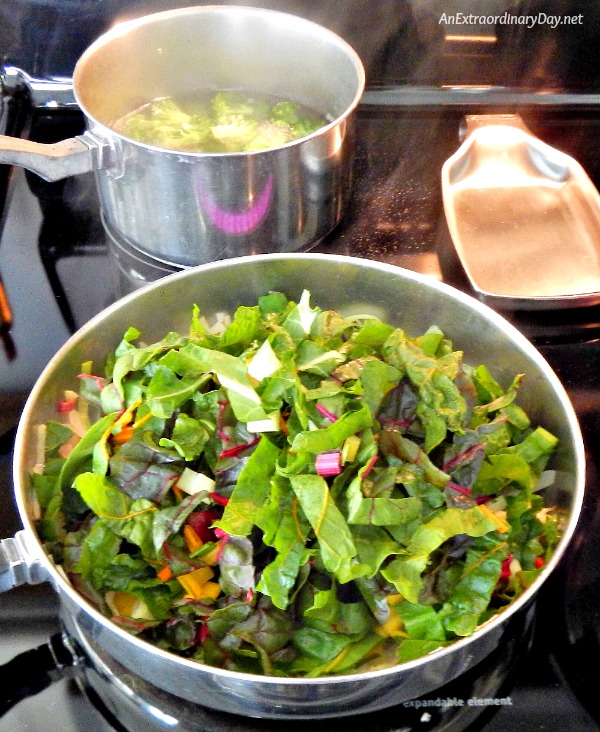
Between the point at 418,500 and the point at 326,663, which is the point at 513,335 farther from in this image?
the point at 326,663

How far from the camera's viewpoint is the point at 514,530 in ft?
2.56

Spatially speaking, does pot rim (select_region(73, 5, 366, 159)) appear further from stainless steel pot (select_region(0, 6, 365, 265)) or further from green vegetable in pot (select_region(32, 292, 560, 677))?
green vegetable in pot (select_region(32, 292, 560, 677))

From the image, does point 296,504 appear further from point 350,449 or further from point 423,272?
point 423,272


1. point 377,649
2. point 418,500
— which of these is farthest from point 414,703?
point 418,500

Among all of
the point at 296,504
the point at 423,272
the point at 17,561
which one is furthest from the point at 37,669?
the point at 423,272

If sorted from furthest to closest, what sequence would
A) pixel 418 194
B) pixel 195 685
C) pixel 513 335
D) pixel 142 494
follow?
pixel 418 194, pixel 513 335, pixel 142 494, pixel 195 685

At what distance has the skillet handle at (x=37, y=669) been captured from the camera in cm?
73

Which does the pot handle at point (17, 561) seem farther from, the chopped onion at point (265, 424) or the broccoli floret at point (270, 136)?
the broccoli floret at point (270, 136)

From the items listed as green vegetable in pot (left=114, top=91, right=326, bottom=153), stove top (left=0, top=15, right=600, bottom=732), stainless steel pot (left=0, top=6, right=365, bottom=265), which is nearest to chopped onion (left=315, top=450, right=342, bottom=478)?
stove top (left=0, top=15, right=600, bottom=732)

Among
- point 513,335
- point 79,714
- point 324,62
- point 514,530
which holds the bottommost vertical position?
point 79,714

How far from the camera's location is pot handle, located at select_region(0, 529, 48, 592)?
0.65 metres

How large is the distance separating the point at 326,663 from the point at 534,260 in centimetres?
71

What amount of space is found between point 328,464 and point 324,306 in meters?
0.33

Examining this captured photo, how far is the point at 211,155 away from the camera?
95cm
